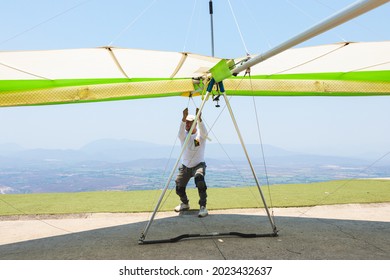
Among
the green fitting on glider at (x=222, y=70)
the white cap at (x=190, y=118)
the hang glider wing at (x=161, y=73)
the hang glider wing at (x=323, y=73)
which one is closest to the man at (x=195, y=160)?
the white cap at (x=190, y=118)

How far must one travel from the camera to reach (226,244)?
168 inches

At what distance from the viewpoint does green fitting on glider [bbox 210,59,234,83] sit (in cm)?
416

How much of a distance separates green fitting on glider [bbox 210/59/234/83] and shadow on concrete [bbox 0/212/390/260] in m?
2.20

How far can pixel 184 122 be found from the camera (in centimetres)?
614

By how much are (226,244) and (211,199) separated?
12.2 feet

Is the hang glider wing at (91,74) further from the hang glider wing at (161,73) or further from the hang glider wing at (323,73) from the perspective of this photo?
the hang glider wing at (323,73)

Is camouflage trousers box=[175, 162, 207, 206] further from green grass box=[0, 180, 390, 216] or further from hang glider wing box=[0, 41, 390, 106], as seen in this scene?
hang glider wing box=[0, 41, 390, 106]

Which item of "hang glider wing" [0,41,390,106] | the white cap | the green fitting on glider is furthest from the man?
the green fitting on glider

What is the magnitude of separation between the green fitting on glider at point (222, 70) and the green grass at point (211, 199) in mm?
3301

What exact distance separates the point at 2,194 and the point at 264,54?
368 inches

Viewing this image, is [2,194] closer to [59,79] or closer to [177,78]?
[59,79]

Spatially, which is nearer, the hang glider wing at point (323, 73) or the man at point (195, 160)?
the hang glider wing at point (323, 73)

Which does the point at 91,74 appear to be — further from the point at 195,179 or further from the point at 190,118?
the point at 195,179

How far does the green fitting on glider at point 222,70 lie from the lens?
164 inches
